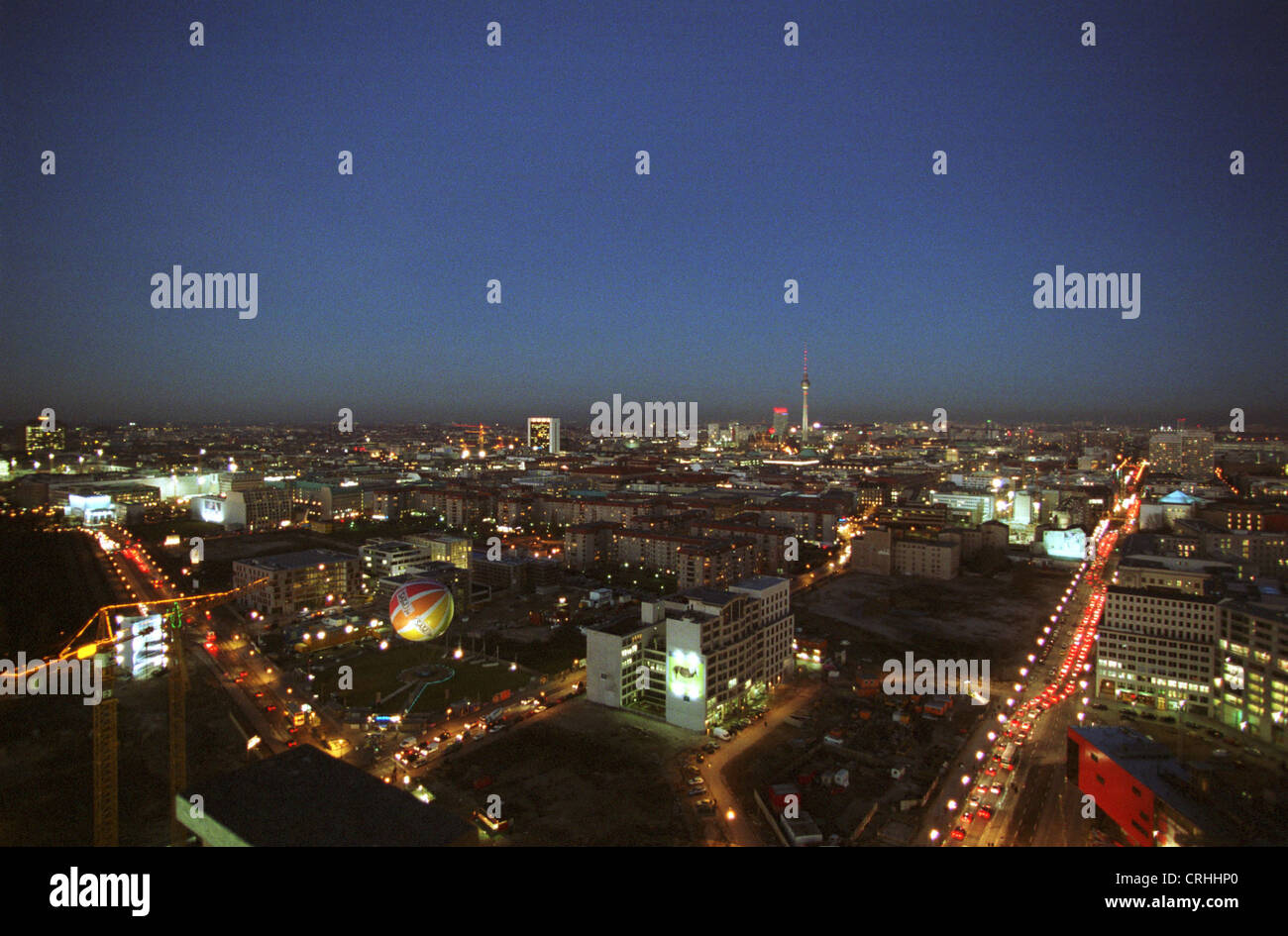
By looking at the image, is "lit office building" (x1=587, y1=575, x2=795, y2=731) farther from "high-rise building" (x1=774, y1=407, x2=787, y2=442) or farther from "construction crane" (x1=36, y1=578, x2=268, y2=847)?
"high-rise building" (x1=774, y1=407, x2=787, y2=442)

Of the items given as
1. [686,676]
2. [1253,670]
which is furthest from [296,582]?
[1253,670]

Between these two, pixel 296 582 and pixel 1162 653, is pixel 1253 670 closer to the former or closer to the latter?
pixel 1162 653

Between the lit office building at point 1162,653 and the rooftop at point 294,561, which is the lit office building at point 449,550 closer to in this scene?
the rooftop at point 294,561

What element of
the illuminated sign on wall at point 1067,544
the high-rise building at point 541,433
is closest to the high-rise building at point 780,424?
the high-rise building at point 541,433

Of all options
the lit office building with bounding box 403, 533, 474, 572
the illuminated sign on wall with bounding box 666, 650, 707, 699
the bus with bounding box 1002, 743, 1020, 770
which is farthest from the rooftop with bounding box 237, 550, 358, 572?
the bus with bounding box 1002, 743, 1020, 770

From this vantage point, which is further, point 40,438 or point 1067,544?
point 40,438
